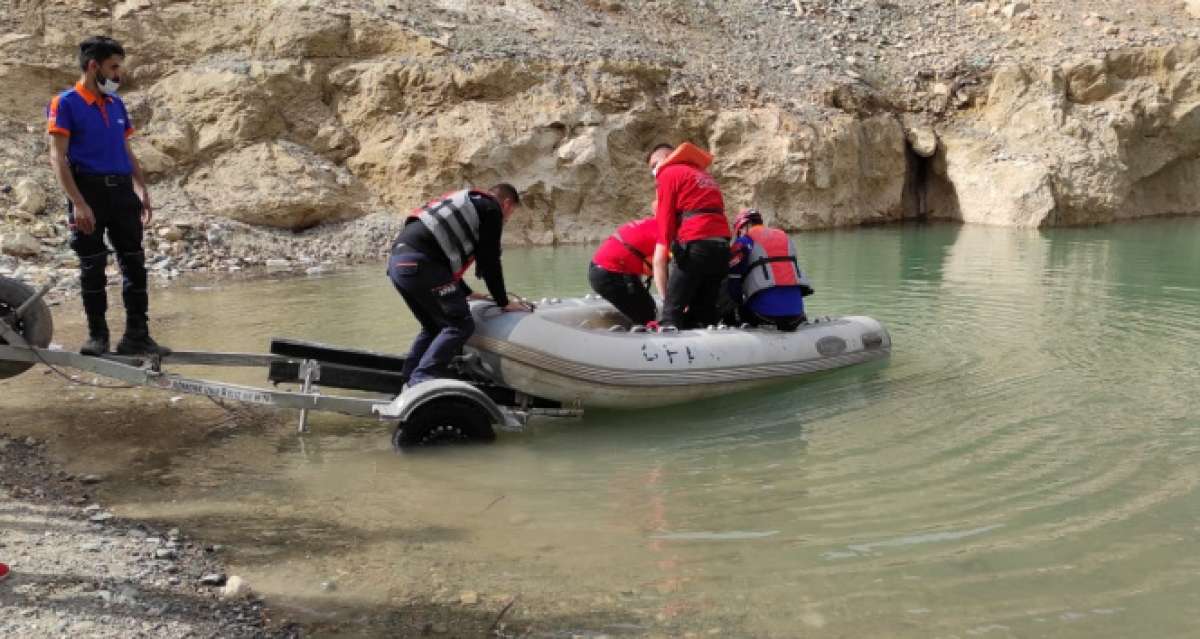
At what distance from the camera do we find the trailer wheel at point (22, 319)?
5.41m

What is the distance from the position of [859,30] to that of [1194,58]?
7.98 meters

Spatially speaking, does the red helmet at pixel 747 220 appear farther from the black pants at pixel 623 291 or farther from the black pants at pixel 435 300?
the black pants at pixel 435 300

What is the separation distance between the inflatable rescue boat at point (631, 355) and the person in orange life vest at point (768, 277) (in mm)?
170

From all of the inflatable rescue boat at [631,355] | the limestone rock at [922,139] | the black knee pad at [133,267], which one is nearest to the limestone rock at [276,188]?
the inflatable rescue boat at [631,355]

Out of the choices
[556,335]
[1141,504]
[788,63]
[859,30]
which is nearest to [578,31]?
[788,63]

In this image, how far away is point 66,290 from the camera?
35.8ft

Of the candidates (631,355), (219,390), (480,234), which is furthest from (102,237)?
(631,355)

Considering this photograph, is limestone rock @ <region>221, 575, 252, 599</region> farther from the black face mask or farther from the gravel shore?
the black face mask

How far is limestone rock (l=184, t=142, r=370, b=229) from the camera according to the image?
16.3 meters

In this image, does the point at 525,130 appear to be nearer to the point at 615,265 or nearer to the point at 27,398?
the point at 615,265

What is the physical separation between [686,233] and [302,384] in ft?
9.45

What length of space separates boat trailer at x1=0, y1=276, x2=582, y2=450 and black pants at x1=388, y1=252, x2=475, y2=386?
180mm

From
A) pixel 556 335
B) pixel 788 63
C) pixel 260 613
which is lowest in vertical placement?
pixel 260 613

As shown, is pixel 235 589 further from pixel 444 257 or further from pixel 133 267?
pixel 133 267
